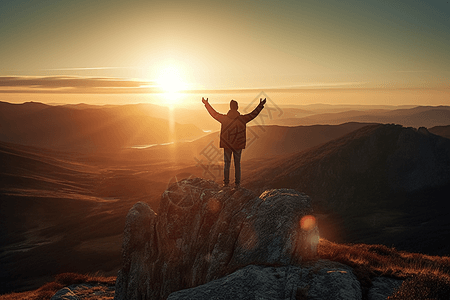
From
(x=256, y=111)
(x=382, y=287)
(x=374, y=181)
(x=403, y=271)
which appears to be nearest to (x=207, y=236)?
(x=256, y=111)

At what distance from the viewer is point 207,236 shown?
48.9 ft

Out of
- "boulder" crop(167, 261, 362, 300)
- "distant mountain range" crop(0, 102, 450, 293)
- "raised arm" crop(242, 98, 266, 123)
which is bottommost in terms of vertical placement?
"distant mountain range" crop(0, 102, 450, 293)

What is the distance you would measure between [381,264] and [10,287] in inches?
2678

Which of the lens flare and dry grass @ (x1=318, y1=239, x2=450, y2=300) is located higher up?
the lens flare

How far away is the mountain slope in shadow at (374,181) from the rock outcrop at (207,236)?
2030 inches

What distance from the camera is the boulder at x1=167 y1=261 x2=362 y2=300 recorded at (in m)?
9.25

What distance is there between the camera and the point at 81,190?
13212cm

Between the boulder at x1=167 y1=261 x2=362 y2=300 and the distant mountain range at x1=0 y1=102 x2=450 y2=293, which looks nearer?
the boulder at x1=167 y1=261 x2=362 y2=300

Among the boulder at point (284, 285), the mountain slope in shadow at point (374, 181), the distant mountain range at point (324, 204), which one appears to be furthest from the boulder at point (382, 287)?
the mountain slope in shadow at point (374, 181)

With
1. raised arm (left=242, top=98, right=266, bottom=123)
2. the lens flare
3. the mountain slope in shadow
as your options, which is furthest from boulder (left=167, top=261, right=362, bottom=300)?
the mountain slope in shadow

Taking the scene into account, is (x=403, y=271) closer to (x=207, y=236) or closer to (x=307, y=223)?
(x=307, y=223)

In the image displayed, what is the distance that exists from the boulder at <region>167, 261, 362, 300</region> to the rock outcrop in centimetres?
73

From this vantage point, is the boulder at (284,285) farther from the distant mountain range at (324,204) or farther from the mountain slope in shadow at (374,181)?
the mountain slope in shadow at (374,181)

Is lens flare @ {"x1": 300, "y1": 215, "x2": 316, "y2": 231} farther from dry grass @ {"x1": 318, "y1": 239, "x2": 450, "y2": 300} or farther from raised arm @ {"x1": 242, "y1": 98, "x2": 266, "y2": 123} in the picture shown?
raised arm @ {"x1": 242, "y1": 98, "x2": 266, "y2": 123}
